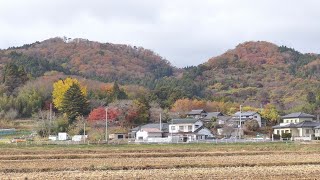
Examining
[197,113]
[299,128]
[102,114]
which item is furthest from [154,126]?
[299,128]

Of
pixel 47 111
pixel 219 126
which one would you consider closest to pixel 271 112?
pixel 219 126

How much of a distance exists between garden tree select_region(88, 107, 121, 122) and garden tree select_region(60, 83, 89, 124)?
2.42 meters

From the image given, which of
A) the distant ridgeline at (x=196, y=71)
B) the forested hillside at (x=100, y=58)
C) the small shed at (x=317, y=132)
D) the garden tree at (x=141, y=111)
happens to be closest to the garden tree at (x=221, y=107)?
the distant ridgeline at (x=196, y=71)

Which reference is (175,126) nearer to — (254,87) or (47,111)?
(47,111)

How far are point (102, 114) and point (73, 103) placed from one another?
5108 mm

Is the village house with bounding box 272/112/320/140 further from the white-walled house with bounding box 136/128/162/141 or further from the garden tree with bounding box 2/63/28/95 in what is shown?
the garden tree with bounding box 2/63/28/95

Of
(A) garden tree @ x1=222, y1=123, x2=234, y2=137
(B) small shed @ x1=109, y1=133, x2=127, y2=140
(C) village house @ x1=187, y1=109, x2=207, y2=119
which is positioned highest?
(C) village house @ x1=187, y1=109, x2=207, y2=119

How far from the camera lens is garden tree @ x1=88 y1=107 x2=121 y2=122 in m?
60.2

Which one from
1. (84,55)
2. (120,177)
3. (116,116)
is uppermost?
(84,55)

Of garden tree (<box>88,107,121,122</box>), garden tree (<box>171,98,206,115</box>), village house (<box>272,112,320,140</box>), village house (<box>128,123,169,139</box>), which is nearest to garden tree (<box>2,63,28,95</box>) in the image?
garden tree (<box>88,107,121,122</box>)

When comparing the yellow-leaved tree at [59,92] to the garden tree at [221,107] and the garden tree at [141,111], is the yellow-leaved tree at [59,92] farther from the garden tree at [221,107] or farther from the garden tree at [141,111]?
the garden tree at [221,107]

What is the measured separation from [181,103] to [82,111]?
17.7 m

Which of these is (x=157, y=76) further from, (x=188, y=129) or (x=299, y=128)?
(x=299, y=128)

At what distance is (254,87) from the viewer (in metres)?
107
